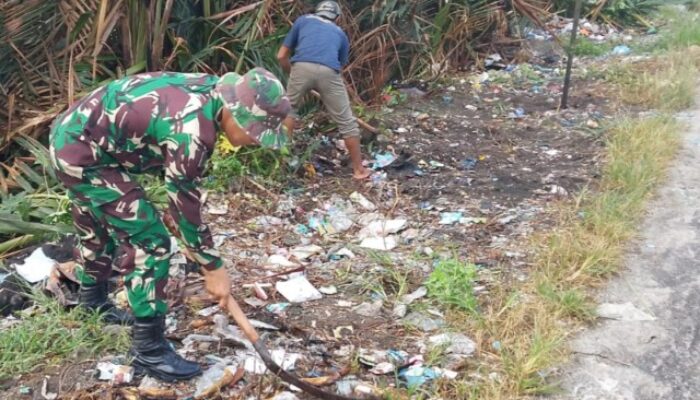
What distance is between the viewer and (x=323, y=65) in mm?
4828

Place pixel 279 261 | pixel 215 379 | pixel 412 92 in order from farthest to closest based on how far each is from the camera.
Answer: pixel 412 92 < pixel 279 261 < pixel 215 379

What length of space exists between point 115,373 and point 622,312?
226cm

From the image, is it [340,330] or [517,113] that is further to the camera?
[517,113]

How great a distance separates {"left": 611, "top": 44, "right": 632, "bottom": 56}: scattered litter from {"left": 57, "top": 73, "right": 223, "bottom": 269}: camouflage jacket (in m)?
7.44

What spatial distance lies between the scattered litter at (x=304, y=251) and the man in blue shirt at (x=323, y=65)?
1123mm

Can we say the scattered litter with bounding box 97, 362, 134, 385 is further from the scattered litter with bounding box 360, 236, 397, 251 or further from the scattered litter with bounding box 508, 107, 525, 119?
the scattered litter with bounding box 508, 107, 525, 119

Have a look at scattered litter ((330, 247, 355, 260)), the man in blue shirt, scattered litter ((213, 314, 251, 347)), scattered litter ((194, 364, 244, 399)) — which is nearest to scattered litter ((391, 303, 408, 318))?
scattered litter ((330, 247, 355, 260))

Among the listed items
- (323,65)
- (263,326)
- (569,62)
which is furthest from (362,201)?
(569,62)

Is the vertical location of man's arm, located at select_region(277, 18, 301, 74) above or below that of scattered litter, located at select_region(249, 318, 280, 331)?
above

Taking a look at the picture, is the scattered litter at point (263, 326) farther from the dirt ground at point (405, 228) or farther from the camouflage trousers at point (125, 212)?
the camouflage trousers at point (125, 212)

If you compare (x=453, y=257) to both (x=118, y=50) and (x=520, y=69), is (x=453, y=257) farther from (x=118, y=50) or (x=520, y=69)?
(x=520, y=69)

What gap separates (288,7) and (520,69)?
335 centimetres

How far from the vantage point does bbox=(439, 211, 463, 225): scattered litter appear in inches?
169

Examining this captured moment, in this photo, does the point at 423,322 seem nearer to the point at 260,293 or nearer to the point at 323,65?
the point at 260,293
